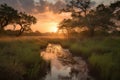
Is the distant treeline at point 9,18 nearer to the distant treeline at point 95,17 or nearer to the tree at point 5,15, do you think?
the tree at point 5,15

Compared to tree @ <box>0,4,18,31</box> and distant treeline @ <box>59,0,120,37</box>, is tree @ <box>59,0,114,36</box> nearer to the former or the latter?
distant treeline @ <box>59,0,120,37</box>

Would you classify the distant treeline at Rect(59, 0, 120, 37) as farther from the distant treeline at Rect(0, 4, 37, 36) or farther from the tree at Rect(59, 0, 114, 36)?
the distant treeline at Rect(0, 4, 37, 36)

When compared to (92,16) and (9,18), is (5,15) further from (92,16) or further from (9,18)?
(92,16)

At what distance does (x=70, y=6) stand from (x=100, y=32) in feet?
30.5

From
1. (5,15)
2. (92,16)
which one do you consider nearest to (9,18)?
(5,15)

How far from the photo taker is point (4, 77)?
33.1 feet

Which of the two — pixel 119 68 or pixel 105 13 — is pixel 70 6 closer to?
pixel 105 13

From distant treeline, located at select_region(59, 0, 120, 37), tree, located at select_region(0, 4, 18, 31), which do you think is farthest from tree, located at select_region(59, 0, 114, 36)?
tree, located at select_region(0, 4, 18, 31)

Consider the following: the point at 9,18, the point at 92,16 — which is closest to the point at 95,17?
the point at 92,16

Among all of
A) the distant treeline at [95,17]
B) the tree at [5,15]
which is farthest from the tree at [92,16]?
the tree at [5,15]

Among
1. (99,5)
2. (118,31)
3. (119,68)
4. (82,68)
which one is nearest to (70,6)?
(99,5)

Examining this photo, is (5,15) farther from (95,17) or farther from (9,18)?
(95,17)

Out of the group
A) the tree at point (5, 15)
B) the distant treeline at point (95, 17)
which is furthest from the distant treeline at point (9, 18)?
the distant treeline at point (95, 17)

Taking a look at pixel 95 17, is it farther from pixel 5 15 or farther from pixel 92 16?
pixel 5 15
